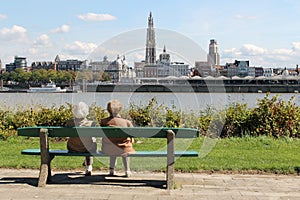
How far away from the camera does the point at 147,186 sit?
259 inches

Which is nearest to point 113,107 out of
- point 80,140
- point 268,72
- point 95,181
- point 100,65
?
point 80,140

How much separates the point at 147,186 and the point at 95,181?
32.0 inches

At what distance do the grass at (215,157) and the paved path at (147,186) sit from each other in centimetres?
42

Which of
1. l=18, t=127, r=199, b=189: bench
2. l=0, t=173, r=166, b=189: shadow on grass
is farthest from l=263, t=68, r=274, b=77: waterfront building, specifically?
l=18, t=127, r=199, b=189: bench

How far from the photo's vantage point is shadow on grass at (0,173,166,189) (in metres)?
6.70

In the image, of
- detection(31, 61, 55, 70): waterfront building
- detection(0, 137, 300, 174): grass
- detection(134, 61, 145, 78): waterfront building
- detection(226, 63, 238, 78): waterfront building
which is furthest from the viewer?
detection(31, 61, 55, 70): waterfront building

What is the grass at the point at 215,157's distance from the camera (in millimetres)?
8078

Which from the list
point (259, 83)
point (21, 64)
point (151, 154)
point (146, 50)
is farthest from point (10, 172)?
point (21, 64)

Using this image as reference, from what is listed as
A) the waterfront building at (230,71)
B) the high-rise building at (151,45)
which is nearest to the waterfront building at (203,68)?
the high-rise building at (151,45)

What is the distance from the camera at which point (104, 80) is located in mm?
12281

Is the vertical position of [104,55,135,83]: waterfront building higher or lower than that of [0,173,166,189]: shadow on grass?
higher

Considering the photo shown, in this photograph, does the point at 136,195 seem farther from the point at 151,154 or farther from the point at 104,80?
the point at 104,80

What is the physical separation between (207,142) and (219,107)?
8.63ft

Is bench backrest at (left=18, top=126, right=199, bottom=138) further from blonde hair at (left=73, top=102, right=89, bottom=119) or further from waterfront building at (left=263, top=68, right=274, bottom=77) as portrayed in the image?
waterfront building at (left=263, top=68, right=274, bottom=77)
